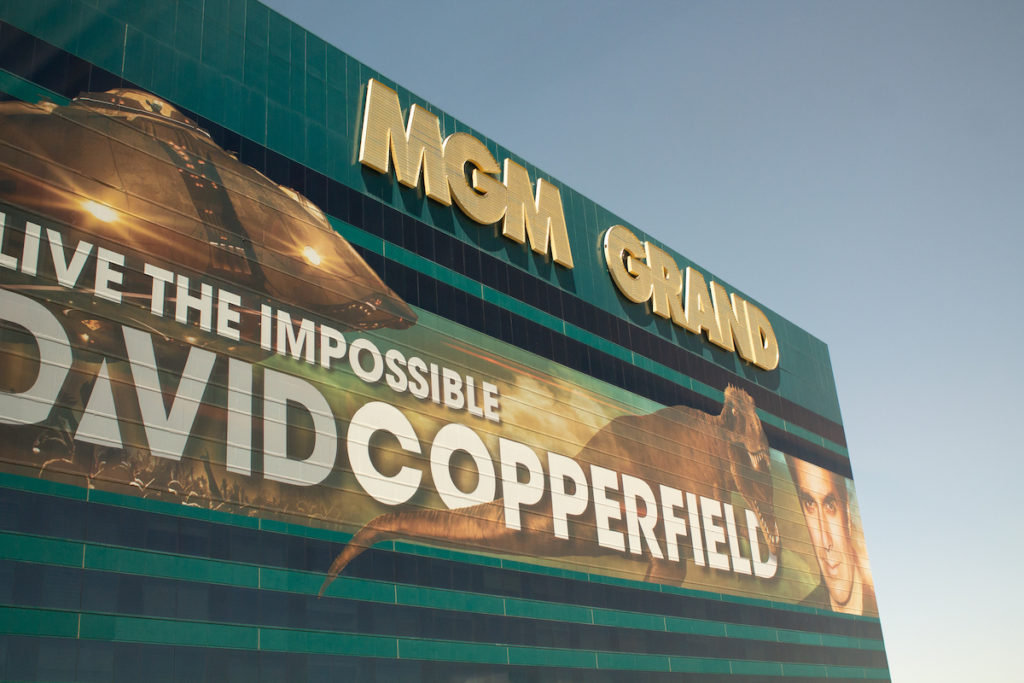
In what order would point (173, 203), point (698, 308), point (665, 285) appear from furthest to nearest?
1. point (698, 308)
2. point (665, 285)
3. point (173, 203)

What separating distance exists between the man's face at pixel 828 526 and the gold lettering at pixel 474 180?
94.2ft

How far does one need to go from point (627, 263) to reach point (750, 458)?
45.5 ft

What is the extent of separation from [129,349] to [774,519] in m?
40.2

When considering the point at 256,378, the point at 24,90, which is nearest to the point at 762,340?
the point at 256,378

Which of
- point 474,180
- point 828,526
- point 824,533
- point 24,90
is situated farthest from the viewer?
point 828,526

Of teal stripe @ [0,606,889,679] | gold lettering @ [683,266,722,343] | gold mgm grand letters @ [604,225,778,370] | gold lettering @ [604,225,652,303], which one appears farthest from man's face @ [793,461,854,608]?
teal stripe @ [0,606,889,679]

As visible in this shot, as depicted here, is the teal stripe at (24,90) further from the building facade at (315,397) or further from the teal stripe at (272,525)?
the teal stripe at (272,525)

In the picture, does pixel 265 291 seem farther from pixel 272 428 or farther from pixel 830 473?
pixel 830 473

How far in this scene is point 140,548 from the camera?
26766 mm

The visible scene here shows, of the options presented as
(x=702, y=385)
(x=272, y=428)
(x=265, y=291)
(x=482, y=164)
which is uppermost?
(x=482, y=164)

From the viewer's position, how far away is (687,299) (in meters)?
57.6

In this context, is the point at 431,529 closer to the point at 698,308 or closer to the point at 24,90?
the point at 24,90

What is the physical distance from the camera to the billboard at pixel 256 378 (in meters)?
26.8

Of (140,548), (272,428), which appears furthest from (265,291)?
(140,548)
